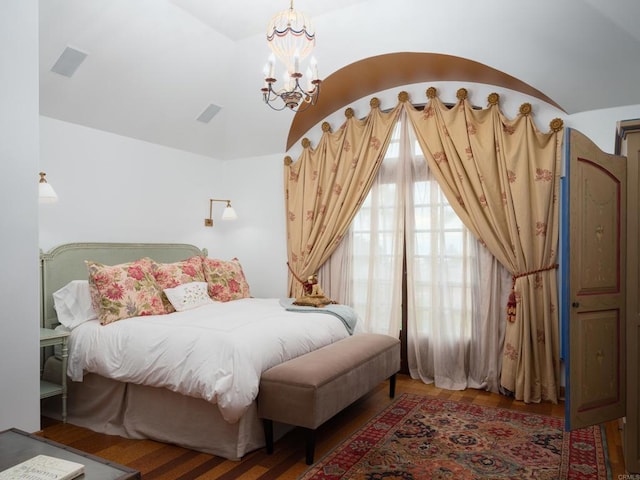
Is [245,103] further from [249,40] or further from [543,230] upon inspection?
[543,230]

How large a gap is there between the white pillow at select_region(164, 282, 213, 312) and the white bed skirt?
2.58ft

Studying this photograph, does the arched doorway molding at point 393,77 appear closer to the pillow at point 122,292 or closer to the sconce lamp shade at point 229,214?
the sconce lamp shade at point 229,214

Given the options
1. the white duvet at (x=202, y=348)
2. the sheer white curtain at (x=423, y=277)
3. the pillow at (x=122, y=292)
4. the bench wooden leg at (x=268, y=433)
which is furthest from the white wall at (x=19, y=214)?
the sheer white curtain at (x=423, y=277)

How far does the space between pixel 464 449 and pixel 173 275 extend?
2575 mm

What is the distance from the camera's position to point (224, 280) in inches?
173

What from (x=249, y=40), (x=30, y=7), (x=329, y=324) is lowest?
(x=329, y=324)

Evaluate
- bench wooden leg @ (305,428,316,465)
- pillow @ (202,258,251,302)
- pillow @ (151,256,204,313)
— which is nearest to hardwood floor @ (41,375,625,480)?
bench wooden leg @ (305,428,316,465)

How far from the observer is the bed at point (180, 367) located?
105 inches

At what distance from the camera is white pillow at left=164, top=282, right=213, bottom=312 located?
3775 millimetres

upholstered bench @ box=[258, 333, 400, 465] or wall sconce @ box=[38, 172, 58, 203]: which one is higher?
wall sconce @ box=[38, 172, 58, 203]

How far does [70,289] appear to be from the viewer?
11.8 ft

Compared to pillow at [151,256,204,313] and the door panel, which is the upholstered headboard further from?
the door panel

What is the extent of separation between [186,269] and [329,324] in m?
1.40

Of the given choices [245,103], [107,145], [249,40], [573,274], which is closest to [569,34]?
[573,274]
